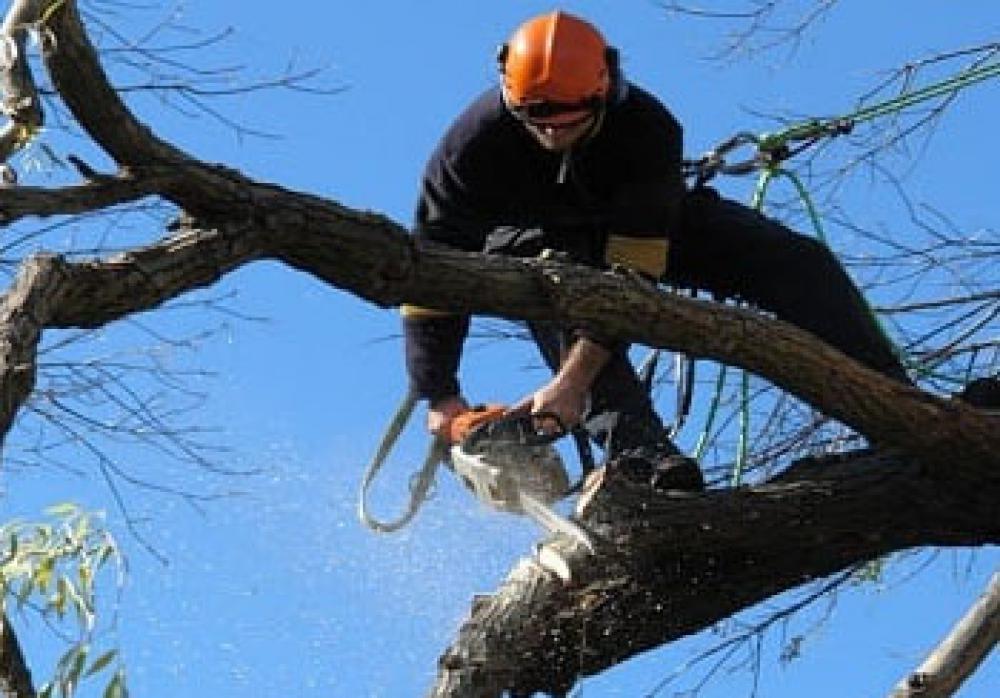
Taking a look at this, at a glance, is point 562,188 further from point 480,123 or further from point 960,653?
point 960,653

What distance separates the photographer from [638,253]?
4.98m

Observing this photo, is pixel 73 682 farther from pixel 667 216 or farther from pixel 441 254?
pixel 667 216

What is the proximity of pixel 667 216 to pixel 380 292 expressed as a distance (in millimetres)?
969

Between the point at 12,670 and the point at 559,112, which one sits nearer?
the point at 12,670

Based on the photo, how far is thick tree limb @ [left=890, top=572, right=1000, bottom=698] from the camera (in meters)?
5.47

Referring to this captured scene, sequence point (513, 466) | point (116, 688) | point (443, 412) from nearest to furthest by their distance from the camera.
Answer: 1. point (116, 688)
2. point (513, 466)
3. point (443, 412)

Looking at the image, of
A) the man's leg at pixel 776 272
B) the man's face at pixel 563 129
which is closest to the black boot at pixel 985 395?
the man's leg at pixel 776 272

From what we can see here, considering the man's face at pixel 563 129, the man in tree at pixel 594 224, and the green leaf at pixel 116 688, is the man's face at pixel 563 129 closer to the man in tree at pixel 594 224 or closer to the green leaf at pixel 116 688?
the man in tree at pixel 594 224

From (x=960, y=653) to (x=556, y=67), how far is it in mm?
1730

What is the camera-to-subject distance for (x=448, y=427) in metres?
5.24

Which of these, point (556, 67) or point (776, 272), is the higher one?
point (556, 67)

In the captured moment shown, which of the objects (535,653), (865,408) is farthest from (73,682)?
(865,408)

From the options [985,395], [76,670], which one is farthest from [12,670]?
[985,395]

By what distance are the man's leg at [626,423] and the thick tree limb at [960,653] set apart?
0.80 metres
